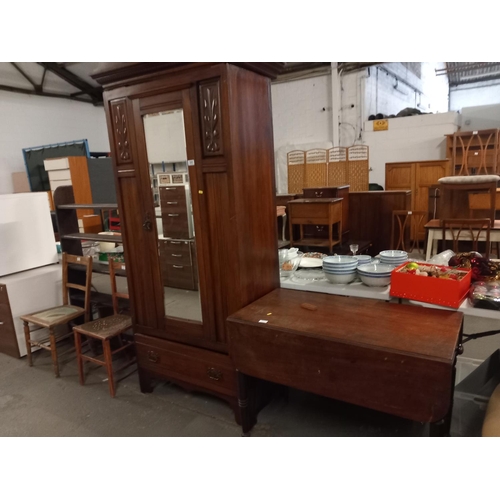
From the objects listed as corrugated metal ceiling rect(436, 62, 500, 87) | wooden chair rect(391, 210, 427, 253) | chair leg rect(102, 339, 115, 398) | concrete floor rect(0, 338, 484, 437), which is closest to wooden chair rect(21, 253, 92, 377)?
concrete floor rect(0, 338, 484, 437)

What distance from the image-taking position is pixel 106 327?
2.53 m

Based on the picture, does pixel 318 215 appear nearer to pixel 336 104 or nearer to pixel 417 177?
pixel 417 177

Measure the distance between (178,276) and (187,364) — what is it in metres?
0.50

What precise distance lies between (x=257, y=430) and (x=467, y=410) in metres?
1.13

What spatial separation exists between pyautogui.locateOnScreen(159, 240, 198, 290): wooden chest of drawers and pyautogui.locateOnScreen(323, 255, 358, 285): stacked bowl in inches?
28.1

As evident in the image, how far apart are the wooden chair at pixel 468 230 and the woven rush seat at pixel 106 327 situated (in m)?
3.09

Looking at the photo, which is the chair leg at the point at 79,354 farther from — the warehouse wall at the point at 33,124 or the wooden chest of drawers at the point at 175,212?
the warehouse wall at the point at 33,124

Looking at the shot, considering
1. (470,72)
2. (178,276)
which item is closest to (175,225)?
(178,276)

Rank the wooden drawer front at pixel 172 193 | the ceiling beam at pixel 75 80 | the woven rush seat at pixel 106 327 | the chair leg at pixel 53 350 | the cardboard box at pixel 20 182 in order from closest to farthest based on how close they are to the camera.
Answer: the wooden drawer front at pixel 172 193 < the woven rush seat at pixel 106 327 < the chair leg at pixel 53 350 < the ceiling beam at pixel 75 80 < the cardboard box at pixel 20 182

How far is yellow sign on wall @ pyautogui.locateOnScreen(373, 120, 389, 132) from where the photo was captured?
652cm

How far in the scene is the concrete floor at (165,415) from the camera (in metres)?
1.99

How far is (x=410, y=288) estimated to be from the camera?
1753 millimetres

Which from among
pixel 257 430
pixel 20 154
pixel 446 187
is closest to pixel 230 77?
pixel 257 430

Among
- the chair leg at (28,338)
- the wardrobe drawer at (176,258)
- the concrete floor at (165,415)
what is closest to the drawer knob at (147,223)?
the wardrobe drawer at (176,258)
